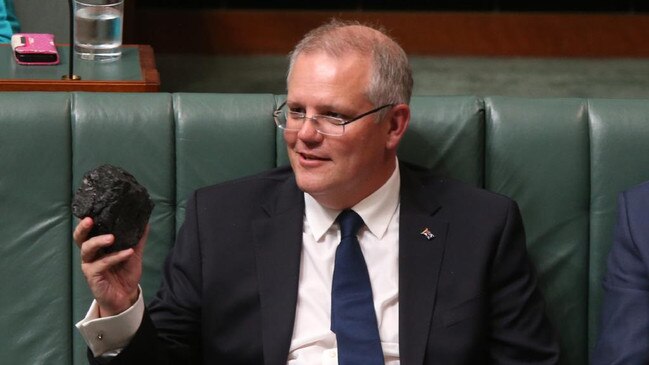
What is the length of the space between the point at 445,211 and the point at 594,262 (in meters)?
0.37

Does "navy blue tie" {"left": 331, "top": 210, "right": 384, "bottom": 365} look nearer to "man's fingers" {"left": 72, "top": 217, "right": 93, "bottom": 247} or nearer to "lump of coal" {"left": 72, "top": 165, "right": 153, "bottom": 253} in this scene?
"lump of coal" {"left": 72, "top": 165, "right": 153, "bottom": 253}

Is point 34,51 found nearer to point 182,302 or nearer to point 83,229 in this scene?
point 182,302

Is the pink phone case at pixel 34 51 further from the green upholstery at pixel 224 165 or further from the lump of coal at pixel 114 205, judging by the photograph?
the lump of coal at pixel 114 205

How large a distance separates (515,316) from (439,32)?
3.70 m

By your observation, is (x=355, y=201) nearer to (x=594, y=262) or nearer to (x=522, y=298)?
(x=522, y=298)

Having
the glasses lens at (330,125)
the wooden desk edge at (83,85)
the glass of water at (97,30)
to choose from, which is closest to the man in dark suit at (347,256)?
the glasses lens at (330,125)

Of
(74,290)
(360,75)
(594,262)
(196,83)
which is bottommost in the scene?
(196,83)

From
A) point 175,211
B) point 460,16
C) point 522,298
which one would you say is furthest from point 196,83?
point 522,298

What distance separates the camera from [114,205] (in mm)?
2150

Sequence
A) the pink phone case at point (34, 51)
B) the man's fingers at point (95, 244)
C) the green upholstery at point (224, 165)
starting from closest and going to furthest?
the man's fingers at point (95, 244) → the green upholstery at point (224, 165) → the pink phone case at point (34, 51)

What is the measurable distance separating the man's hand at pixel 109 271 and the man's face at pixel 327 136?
1.08 ft

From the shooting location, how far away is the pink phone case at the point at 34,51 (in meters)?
3.08

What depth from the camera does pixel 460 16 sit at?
601cm

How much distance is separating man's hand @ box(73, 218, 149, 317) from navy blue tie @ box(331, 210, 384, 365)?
39 centimetres
